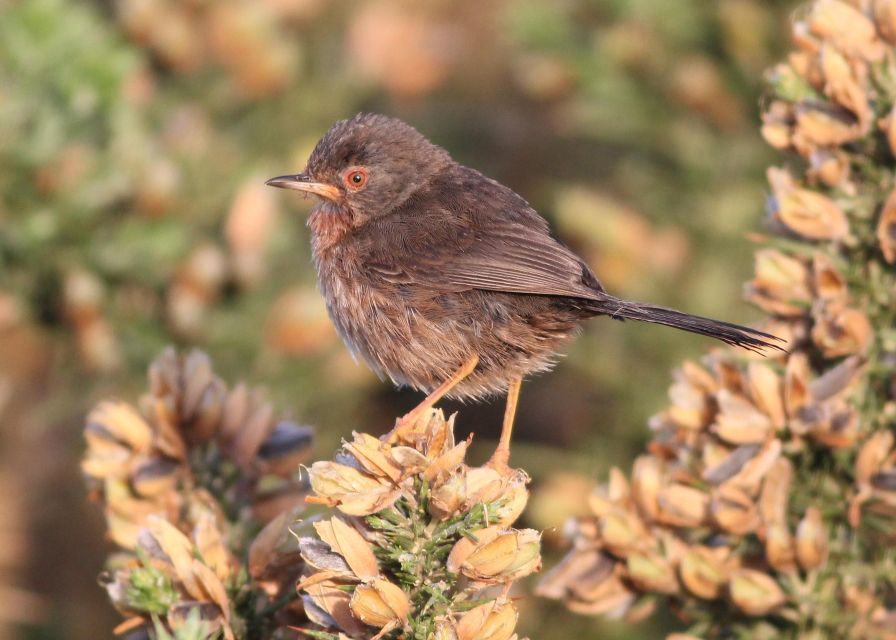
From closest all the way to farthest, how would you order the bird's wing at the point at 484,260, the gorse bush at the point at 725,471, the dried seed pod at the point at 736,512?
the gorse bush at the point at 725,471 → the dried seed pod at the point at 736,512 → the bird's wing at the point at 484,260

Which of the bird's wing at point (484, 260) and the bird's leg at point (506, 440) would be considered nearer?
the bird's leg at point (506, 440)

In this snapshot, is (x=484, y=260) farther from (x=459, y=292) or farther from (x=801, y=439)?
(x=801, y=439)

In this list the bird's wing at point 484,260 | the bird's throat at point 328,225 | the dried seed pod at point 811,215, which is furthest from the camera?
the bird's throat at point 328,225

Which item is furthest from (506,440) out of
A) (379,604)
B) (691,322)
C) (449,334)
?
(379,604)

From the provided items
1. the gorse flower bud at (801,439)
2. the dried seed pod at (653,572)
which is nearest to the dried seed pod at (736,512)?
the gorse flower bud at (801,439)

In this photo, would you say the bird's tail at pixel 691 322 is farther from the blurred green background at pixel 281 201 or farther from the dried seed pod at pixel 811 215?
the blurred green background at pixel 281 201

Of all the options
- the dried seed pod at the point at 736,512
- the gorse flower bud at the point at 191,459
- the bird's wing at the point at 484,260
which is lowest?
the dried seed pod at the point at 736,512

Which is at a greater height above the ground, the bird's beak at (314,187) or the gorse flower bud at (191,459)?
the bird's beak at (314,187)

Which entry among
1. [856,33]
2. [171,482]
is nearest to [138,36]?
[171,482]
